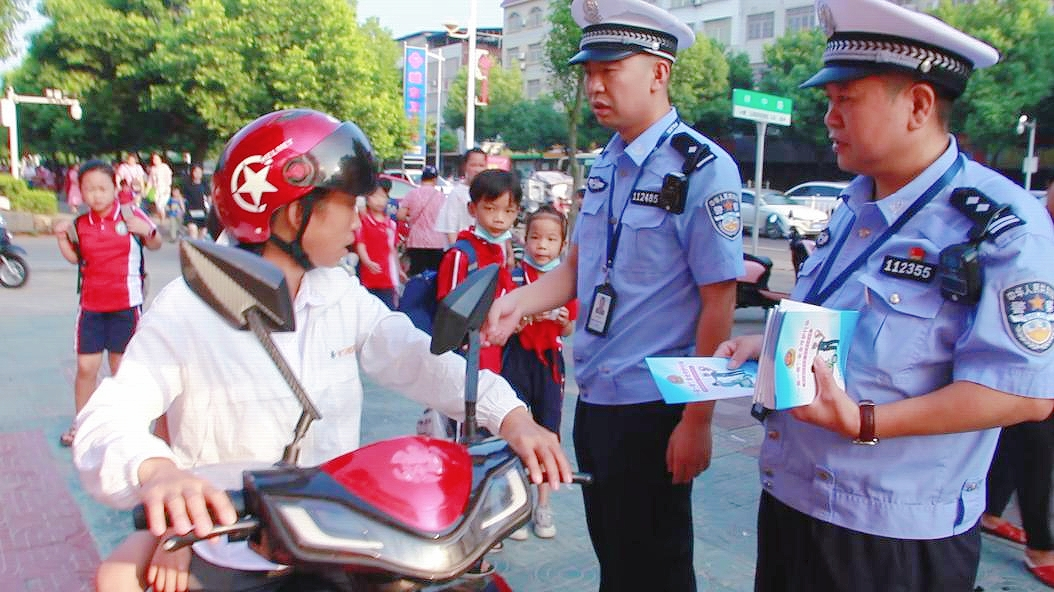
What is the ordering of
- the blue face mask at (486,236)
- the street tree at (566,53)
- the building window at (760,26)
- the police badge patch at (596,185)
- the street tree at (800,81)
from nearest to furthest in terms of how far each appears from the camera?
the police badge patch at (596,185), the blue face mask at (486,236), the street tree at (566,53), the street tree at (800,81), the building window at (760,26)

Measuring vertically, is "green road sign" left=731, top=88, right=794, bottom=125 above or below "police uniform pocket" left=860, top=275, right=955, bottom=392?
above

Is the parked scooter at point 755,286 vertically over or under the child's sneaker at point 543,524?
over

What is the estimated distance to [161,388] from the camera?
5.24ft

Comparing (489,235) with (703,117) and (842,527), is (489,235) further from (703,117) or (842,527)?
(703,117)

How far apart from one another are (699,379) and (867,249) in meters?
0.48

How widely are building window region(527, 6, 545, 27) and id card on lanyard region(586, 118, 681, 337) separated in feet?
204

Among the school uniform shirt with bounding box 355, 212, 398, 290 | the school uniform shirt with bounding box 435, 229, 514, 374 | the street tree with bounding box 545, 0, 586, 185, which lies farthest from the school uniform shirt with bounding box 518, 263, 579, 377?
the street tree with bounding box 545, 0, 586, 185

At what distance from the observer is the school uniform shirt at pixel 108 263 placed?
504 centimetres

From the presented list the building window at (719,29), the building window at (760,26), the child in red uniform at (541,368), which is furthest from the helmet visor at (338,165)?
the building window at (719,29)

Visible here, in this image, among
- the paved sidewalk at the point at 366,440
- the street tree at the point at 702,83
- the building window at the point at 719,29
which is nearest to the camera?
the paved sidewalk at the point at 366,440

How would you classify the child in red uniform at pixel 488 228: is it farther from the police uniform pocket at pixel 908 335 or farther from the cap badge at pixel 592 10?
the police uniform pocket at pixel 908 335

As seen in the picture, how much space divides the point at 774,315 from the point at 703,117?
36818mm

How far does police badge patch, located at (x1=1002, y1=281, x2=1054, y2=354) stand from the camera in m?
1.52

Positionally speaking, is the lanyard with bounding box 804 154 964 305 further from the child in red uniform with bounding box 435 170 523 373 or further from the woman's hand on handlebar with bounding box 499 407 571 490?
the child in red uniform with bounding box 435 170 523 373
